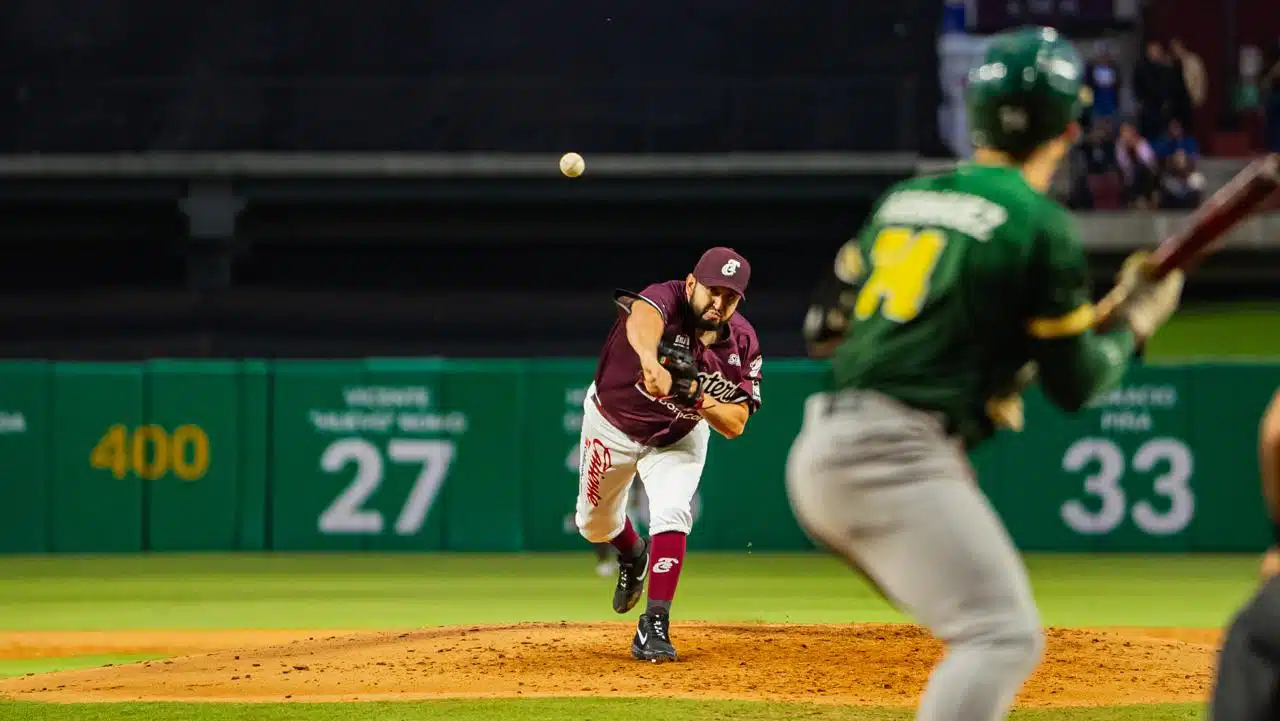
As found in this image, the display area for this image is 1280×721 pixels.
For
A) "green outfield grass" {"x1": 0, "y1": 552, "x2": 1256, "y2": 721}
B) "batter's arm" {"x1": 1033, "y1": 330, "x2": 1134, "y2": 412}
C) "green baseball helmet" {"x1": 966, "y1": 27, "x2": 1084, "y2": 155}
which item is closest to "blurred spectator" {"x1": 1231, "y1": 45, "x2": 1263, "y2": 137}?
"green outfield grass" {"x1": 0, "y1": 552, "x2": 1256, "y2": 721}

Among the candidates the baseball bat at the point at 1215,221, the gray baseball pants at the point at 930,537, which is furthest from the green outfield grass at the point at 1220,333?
the gray baseball pants at the point at 930,537

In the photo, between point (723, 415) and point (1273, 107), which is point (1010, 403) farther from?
point (1273, 107)

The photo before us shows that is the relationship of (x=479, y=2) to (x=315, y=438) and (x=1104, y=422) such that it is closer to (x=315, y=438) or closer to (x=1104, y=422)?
(x=315, y=438)

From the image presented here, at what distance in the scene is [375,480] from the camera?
1634 centimetres

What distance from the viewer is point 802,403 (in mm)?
16422

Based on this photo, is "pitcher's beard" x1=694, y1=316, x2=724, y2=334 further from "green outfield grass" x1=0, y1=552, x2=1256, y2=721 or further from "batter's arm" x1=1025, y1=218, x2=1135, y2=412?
"batter's arm" x1=1025, y1=218, x2=1135, y2=412

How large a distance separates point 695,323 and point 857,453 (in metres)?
4.67

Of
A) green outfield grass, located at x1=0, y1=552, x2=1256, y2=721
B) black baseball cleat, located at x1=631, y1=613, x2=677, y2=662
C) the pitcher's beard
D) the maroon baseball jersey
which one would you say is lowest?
green outfield grass, located at x1=0, y1=552, x2=1256, y2=721

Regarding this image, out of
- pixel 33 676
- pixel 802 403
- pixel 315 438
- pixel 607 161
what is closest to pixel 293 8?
pixel 607 161

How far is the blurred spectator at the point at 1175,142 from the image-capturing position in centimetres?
2153

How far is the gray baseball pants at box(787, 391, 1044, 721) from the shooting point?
3947 mm

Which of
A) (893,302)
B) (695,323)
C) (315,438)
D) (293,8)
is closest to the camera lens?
(893,302)

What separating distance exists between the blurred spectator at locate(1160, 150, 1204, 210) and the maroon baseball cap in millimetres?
14246

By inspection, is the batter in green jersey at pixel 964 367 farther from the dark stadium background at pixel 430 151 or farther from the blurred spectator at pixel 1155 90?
the blurred spectator at pixel 1155 90
